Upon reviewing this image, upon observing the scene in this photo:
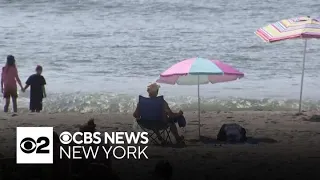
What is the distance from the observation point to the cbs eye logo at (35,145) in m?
8.17

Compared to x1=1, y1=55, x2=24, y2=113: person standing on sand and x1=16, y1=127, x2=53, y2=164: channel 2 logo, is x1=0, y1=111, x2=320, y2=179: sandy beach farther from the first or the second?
x1=1, y1=55, x2=24, y2=113: person standing on sand

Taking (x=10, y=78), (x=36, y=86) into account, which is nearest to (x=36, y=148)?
(x=36, y=86)

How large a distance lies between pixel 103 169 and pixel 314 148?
14.3ft

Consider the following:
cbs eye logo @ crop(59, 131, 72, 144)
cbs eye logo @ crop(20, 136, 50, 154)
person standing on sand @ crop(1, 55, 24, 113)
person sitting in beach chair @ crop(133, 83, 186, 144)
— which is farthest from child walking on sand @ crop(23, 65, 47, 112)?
cbs eye logo @ crop(20, 136, 50, 154)

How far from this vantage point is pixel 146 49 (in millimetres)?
27766

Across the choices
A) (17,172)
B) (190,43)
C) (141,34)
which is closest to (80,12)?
(141,34)

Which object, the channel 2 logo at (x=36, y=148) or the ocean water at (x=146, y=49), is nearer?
the channel 2 logo at (x=36, y=148)

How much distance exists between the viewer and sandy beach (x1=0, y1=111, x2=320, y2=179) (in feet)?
29.7

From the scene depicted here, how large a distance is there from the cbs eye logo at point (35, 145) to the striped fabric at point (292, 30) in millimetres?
4825

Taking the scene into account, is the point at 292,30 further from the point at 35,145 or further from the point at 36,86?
the point at 35,145

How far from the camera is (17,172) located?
293 inches

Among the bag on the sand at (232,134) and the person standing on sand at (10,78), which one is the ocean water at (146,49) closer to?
the person standing on sand at (10,78)

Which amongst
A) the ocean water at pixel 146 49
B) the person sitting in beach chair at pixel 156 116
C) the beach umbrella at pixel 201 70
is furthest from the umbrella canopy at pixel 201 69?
the ocean water at pixel 146 49

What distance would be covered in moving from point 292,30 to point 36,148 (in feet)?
18.9
